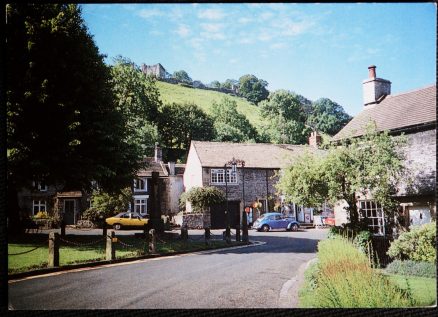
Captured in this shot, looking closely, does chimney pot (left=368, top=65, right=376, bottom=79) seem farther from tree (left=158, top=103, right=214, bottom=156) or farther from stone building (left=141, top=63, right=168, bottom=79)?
stone building (left=141, top=63, right=168, bottom=79)

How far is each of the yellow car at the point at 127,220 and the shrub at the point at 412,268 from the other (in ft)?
27.6

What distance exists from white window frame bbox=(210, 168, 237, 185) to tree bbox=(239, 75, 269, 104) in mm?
2582

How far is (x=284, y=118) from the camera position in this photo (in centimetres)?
916

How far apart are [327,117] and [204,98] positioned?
3.76 metres

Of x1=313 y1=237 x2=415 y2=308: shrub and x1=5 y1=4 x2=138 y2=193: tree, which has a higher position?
x1=5 y1=4 x2=138 y2=193: tree

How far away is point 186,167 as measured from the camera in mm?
10688

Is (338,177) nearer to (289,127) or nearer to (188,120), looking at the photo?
(289,127)

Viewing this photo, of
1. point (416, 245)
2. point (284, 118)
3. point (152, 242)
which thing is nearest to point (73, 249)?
point (152, 242)

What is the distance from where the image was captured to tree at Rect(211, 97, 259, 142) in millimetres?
9031

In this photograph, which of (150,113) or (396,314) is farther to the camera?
(150,113)

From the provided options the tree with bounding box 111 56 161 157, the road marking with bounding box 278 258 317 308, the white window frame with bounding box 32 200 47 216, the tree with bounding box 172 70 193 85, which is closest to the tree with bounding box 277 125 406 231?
the road marking with bounding box 278 258 317 308

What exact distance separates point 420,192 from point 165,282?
7555 millimetres

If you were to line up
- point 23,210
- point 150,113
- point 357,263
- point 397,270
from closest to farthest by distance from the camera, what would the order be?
point 357,263 → point 397,270 → point 23,210 → point 150,113

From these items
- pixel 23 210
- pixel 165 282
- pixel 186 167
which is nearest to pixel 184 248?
pixel 186 167
